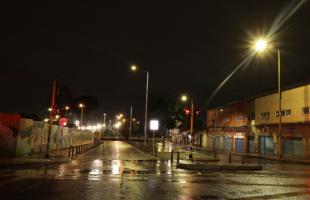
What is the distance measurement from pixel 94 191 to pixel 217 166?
11305 millimetres

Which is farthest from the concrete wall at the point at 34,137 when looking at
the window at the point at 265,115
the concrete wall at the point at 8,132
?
the window at the point at 265,115

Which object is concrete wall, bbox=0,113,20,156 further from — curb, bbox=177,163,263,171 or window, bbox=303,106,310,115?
window, bbox=303,106,310,115

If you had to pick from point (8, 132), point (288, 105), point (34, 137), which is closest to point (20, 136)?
point (8, 132)

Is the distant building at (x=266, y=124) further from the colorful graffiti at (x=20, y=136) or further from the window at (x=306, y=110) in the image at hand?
the colorful graffiti at (x=20, y=136)

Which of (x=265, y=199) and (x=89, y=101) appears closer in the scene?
(x=265, y=199)

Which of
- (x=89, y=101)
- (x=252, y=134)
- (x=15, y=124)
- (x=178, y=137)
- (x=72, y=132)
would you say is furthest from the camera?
(x=89, y=101)

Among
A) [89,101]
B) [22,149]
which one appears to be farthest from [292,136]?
[89,101]

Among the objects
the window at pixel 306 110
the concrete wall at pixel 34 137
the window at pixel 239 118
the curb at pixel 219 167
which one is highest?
the window at pixel 239 118

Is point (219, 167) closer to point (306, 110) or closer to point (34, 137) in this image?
point (34, 137)

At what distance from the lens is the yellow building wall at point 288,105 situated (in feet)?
134

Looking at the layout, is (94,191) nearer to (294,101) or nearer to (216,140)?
(294,101)

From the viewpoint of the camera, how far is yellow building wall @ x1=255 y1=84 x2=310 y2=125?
40.8 m

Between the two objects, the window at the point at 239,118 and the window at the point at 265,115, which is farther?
the window at the point at 239,118

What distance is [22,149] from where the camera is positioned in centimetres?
3116
